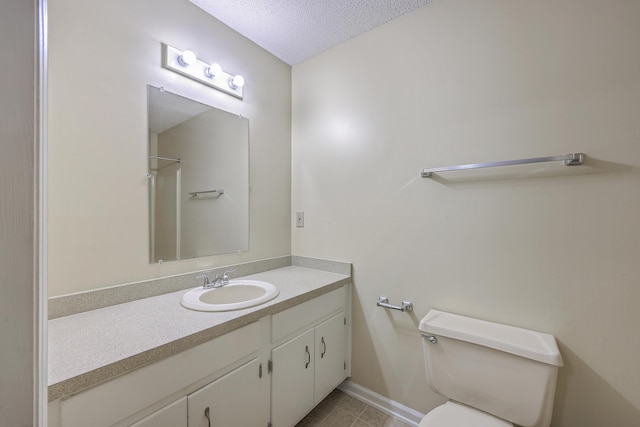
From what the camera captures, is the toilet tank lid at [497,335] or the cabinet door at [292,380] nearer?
the toilet tank lid at [497,335]

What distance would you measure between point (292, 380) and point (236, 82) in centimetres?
178

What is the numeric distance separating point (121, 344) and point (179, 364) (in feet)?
0.66

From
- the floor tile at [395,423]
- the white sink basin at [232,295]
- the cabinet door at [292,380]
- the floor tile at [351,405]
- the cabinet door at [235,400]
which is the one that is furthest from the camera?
the floor tile at [351,405]

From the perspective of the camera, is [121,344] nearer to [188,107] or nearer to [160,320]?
[160,320]

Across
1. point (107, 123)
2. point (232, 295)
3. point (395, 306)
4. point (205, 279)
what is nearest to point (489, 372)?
point (395, 306)

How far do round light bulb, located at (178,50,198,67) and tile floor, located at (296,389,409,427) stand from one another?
7.00 ft

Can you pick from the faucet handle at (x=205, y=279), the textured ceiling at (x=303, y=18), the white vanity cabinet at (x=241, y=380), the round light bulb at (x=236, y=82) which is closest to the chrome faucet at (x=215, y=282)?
the faucet handle at (x=205, y=279)

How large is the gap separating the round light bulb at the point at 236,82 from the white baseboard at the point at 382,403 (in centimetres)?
211

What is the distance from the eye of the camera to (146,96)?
4.41 feet

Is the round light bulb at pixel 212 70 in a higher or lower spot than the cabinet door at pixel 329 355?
higher

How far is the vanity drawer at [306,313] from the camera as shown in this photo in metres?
1.33

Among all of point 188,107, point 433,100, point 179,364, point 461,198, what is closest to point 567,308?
point 461,198
